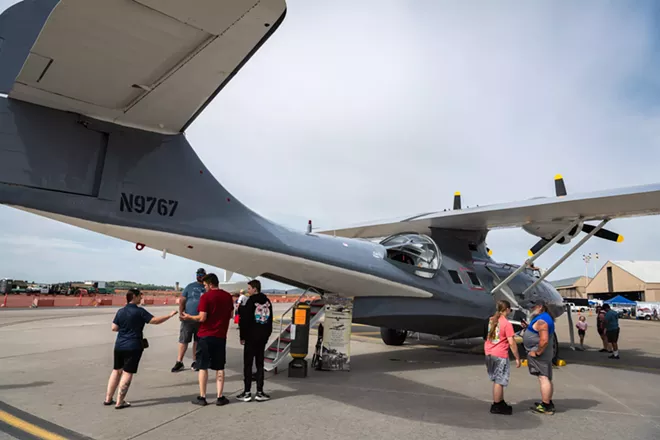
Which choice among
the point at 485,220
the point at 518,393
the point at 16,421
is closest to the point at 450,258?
the point at 485,220

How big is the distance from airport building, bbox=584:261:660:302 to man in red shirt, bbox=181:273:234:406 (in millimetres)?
69467

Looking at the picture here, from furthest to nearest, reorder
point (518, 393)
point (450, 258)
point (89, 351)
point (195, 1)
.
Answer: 1. point (450, 258)
2. point (89, 351)
3. point (518, 393)
4. point (195, 1)

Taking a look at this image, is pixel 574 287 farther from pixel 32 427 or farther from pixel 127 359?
pixel 32 427

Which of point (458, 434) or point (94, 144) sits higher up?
point (94, 144)

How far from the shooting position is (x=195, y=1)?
10.2 feet

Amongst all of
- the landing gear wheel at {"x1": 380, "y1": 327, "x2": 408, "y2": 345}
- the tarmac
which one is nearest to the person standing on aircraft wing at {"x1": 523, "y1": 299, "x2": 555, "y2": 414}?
the tarmac

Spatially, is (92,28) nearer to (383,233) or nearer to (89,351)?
(89,351)

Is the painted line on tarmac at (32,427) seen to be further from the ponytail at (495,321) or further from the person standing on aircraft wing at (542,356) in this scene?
the person standing on aircraft wing at (542,356)

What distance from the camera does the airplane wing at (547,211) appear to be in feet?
27.6

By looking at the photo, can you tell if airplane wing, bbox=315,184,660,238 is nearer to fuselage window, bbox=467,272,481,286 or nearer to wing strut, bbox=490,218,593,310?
wing strut, bbox=490,218,593,310

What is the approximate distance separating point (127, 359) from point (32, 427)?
1.15 metres

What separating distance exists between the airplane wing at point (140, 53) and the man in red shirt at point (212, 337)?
8.51 feet

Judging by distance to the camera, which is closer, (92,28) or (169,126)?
(92,28)

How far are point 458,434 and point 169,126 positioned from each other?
5.26m
